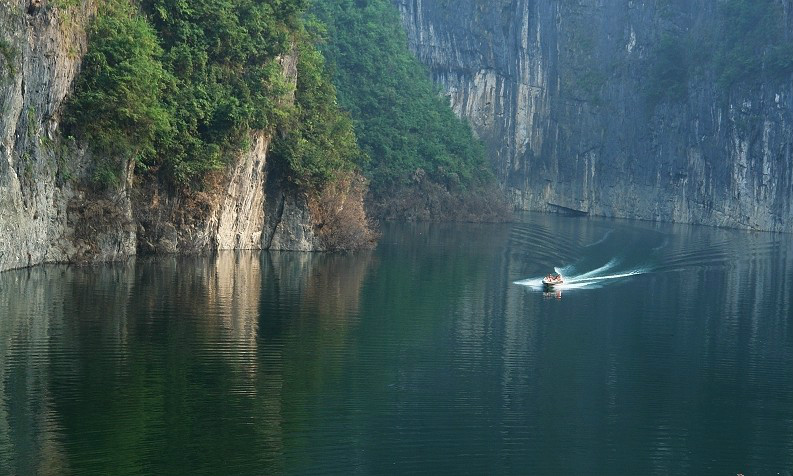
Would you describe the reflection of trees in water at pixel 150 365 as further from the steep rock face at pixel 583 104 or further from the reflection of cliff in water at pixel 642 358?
the steep rock face at pixel 583 104

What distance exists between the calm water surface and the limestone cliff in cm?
A: 159

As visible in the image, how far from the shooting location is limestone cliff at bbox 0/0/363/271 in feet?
118

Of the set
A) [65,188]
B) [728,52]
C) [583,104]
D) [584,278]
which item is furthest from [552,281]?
[583,104]

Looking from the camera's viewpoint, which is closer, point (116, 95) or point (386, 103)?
point (116, 95)

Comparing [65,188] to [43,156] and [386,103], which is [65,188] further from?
[386,103]

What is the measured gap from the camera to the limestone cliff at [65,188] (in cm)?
3603

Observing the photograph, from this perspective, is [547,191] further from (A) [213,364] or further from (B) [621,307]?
(A) [213,364]

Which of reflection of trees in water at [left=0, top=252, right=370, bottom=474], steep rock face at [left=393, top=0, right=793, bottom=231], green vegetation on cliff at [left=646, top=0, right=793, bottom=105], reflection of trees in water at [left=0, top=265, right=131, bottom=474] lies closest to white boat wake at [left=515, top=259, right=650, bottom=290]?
reflection of trees in water at [left=0, top=252, right=370, bottom=474]

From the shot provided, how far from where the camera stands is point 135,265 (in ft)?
137

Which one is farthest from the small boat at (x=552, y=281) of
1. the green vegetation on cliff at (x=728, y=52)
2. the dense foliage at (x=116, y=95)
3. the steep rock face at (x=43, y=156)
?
the green vegetation on cliff at (x=728, y=52)

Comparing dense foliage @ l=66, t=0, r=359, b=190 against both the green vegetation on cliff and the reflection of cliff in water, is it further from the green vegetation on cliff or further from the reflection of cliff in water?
the green vegetation on cliff

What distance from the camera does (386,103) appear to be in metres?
87.7

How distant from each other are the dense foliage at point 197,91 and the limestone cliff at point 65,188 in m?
0.92

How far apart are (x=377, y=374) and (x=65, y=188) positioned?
18344mm
